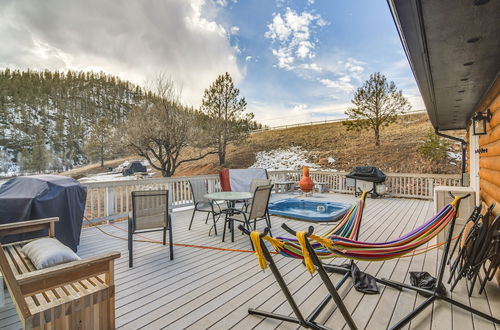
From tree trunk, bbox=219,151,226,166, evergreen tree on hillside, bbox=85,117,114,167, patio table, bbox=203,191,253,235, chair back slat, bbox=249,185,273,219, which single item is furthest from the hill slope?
chair back slat, bbox=249,185,273,219

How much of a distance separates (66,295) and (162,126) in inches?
489

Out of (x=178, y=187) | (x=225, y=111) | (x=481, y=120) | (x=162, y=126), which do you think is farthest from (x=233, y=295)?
(x=225, y=111)

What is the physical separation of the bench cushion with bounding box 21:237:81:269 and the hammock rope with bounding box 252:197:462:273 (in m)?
1.62

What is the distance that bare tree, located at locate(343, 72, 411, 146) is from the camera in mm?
14523

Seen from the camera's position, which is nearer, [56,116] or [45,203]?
[45,203]

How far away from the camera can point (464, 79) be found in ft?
8.79

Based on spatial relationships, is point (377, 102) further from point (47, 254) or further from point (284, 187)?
point (47, 254)

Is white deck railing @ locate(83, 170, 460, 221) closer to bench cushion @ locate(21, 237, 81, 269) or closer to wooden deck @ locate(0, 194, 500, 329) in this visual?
wooden deck @ locate(0, 194, 500, 329)

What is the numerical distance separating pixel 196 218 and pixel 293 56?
14.3 meters

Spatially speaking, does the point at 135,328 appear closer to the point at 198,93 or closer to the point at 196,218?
the point at 196,218

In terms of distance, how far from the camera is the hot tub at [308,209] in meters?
5.19

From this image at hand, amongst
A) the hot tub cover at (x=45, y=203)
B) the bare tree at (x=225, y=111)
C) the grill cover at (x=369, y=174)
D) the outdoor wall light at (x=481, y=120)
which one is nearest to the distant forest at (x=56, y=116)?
the bare tree at (x=225, y=111)

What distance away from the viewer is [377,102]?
14.9m

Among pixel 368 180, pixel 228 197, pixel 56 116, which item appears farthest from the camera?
pixel 56 116
